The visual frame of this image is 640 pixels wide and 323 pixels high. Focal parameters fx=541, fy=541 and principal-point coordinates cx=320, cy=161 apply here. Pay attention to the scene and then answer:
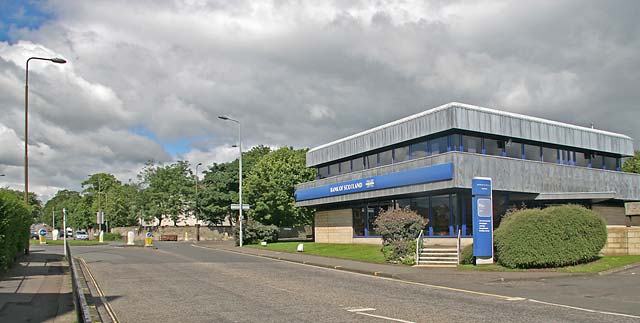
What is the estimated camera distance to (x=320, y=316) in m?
10.9

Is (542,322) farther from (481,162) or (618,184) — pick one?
(618,184)

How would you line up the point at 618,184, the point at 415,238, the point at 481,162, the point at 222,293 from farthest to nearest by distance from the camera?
the point at 618,184 < the point at 481,162 < the point at 415,238 < the point at 222,293

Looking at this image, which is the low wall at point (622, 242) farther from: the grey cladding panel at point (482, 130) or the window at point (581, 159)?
the window at point (581, 159)

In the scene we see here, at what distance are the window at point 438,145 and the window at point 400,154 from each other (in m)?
2.24

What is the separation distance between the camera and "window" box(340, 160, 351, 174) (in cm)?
3759

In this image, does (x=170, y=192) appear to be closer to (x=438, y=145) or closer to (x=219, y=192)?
(x=219, y=192)

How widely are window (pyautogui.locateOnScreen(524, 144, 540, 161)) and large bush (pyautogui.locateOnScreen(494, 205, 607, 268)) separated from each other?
31.1ft

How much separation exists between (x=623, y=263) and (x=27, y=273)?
73.2 ft

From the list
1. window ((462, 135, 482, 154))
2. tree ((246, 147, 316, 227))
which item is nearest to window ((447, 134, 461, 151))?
window ((462, 135, 482, 154))

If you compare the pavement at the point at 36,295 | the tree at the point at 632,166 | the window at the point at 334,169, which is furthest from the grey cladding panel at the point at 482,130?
the tree at the point at 632,166

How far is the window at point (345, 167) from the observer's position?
123 ft

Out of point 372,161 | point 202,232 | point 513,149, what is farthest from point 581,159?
point 202,232

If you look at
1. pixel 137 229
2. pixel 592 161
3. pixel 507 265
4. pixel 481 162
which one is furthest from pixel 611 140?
pixel 137 229

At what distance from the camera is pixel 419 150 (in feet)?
98.7
